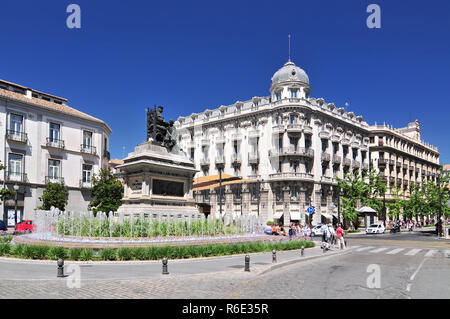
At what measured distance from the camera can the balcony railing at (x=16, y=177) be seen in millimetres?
37403

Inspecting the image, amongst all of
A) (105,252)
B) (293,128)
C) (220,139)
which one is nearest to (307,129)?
(293,128)

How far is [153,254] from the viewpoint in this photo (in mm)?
15492

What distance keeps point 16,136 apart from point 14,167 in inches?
123

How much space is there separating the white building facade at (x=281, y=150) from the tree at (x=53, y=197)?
2390 cm

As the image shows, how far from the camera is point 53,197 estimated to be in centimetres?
3741

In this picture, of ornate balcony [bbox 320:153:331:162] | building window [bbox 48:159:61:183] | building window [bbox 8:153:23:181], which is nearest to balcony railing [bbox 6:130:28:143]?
building window [bbox 8:153:23:181]

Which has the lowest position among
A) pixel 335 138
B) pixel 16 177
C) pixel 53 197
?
pixel 53 197

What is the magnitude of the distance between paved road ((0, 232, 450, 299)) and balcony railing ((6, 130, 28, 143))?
26.8 metres

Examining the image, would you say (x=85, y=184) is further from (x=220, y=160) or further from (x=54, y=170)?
(x=220, y=160)

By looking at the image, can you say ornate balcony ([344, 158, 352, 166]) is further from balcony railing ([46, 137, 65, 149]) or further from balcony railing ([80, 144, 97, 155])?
balcony railing ([46, 137, 65, 149])

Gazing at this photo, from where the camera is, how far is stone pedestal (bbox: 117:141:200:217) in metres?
22.4

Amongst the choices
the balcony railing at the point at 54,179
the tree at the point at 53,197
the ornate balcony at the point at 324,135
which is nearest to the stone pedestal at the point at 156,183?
the tree at the point at 53,197

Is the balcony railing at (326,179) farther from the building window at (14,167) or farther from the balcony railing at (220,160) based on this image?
the building window at (14,167)
